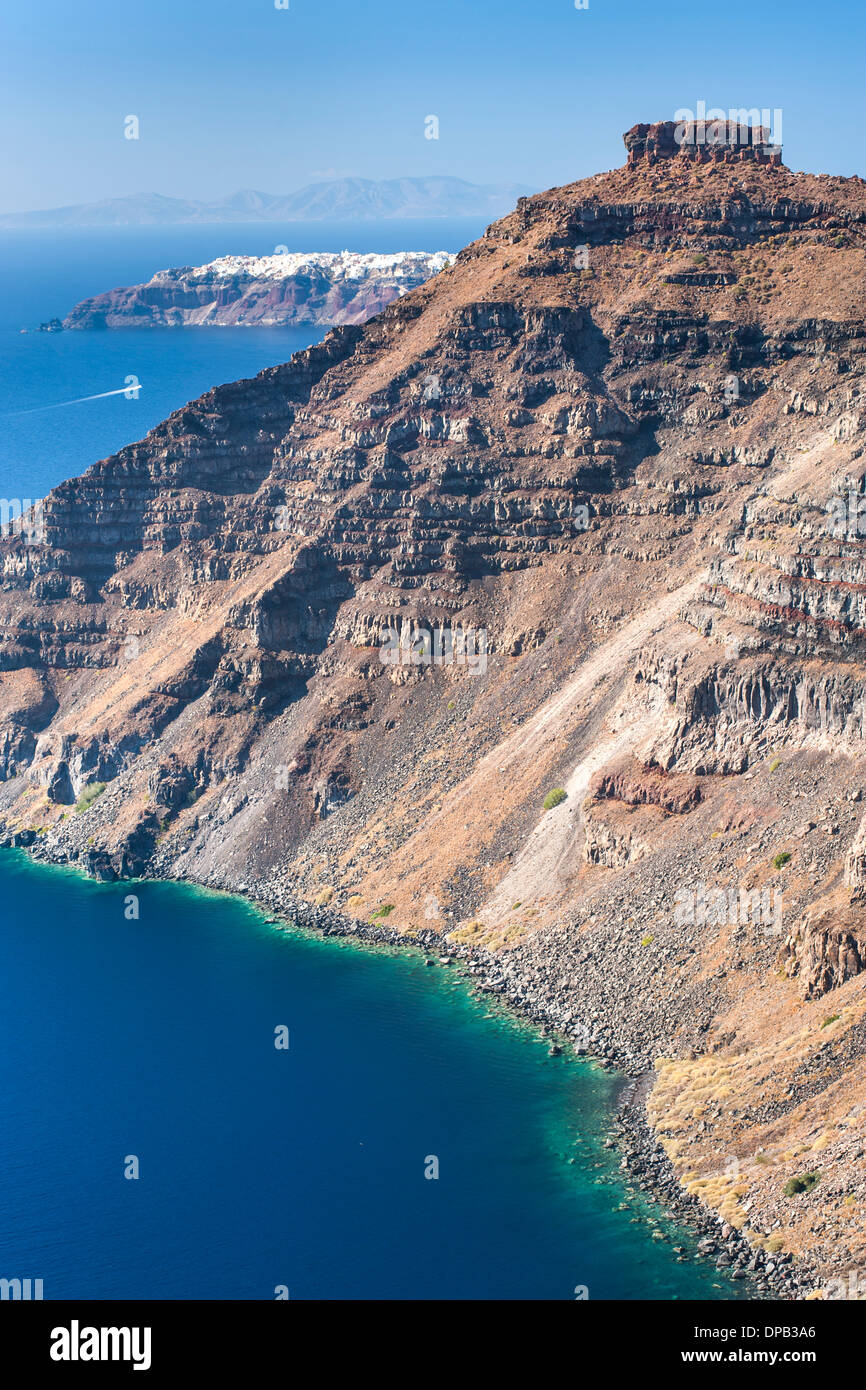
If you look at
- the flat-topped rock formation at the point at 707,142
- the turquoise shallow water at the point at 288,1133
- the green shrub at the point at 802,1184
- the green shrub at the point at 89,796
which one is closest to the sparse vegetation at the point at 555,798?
the turquoise shallow water at the point at 288,1133

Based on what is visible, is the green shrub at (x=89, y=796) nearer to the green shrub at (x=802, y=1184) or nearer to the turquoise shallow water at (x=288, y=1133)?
the turquoise shallow water at (x=288, y=1133)

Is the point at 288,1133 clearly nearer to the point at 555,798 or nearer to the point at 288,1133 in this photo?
the point at 288,1133

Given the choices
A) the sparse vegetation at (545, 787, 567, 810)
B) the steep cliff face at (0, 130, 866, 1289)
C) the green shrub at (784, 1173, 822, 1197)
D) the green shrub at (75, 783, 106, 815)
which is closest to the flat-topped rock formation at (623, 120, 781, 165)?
the steep cliff face at (0, 130, 866, 1289)

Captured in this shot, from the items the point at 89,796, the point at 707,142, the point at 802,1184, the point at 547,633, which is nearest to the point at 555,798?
the point at 547,633

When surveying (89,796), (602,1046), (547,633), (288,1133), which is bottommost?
(288,1133)

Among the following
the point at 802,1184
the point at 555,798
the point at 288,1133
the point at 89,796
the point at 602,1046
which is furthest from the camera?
the point at 89,796

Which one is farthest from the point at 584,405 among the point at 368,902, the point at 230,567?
the point at 368,902
